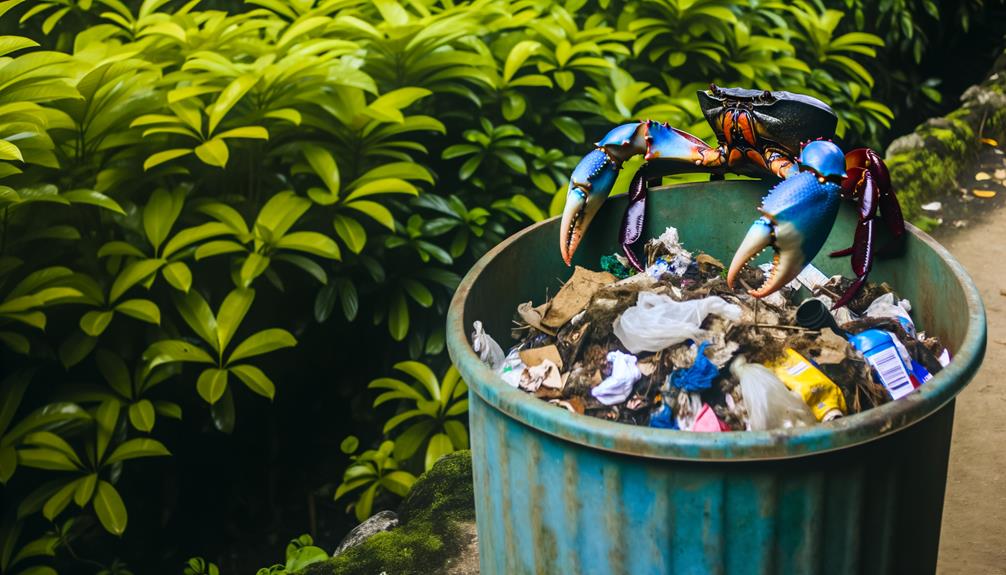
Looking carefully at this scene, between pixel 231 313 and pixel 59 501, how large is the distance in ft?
2.02

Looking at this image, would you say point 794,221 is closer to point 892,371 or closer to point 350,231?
point 892,371

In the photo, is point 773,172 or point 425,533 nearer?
point 773,172

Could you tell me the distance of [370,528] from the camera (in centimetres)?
271

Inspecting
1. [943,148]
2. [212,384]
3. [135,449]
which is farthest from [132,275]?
[943,148]

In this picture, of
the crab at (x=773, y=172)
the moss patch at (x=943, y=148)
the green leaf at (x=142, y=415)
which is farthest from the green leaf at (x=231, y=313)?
the moss patch at (x=943, y=148)

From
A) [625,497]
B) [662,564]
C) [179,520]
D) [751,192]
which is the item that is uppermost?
[751,192]

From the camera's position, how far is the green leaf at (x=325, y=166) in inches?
98.2

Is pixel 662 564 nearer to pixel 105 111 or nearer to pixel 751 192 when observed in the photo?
pixel 751 192

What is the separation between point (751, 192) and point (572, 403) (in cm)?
76

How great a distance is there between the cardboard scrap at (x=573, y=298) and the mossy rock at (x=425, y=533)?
89cm

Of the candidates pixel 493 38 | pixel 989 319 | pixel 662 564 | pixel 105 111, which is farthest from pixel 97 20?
pixel 989 319

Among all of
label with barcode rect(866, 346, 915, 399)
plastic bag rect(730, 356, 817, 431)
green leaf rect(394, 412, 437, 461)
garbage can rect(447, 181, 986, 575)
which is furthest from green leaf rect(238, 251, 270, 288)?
label with barcode rect(866, 346, 915, 399)

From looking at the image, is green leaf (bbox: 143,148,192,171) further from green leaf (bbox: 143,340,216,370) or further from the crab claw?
the crab claw

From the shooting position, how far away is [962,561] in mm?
2596
